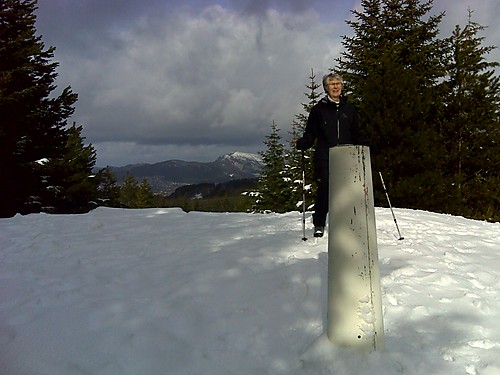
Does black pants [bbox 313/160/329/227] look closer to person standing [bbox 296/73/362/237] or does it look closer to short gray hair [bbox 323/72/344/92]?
person standing [bbox 296/73/362/237]

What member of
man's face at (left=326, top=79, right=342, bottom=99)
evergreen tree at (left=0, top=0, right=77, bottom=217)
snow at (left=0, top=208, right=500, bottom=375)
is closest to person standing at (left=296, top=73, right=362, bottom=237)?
man's face at (left=326, top=79, right=342, bottom=99)

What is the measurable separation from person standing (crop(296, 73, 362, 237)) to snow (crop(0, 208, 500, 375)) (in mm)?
651

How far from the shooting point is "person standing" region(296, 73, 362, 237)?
206 inches

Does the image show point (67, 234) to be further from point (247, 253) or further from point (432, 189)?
point (432, 189)

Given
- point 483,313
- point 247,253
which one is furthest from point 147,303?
point 483,313

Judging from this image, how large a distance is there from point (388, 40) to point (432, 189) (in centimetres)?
1096

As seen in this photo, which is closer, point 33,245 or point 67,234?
point 33,245

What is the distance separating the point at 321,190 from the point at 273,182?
2411cm

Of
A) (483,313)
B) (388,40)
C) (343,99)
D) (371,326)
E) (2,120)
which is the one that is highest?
(388,40)

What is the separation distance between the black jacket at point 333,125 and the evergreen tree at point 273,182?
20554 mm

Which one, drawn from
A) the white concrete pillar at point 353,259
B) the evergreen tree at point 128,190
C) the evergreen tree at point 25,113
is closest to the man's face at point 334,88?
the white concrete pillar at point 353,259

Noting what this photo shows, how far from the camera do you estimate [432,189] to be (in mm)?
14023

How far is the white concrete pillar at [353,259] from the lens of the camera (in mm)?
2541

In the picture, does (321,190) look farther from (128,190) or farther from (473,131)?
(128,190)
